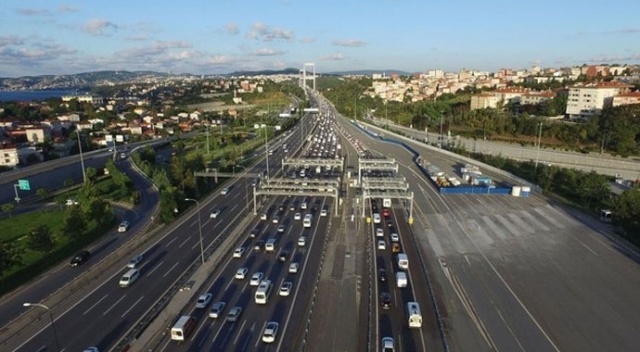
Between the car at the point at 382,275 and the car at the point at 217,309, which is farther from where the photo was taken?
the car at the point at 382,275

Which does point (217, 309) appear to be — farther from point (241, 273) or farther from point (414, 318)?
point (414, 318)

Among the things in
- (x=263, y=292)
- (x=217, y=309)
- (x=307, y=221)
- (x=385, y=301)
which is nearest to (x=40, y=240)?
(x=217, y=309)

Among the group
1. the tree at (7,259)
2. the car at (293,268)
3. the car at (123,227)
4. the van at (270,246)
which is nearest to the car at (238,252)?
the van at (270,246)

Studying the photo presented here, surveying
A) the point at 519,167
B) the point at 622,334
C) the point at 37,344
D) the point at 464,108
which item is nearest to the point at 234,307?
the point at 37,344

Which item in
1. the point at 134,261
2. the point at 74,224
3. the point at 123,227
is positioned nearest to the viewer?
the point at 134,261

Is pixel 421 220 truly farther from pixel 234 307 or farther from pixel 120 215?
pixel 120 215

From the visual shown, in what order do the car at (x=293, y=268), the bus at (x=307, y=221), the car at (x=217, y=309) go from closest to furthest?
the car at (x=217, y=309) < the car at (x=293, y=268) < the bus at (x=307, y=221)

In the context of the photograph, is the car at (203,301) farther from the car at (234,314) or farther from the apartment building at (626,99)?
the apartment building at (626,99)

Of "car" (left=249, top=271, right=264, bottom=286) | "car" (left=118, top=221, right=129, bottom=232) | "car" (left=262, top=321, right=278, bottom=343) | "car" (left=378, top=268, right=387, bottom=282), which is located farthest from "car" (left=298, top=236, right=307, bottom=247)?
"car" (left=118, top=221, right=129, bottom=232)
